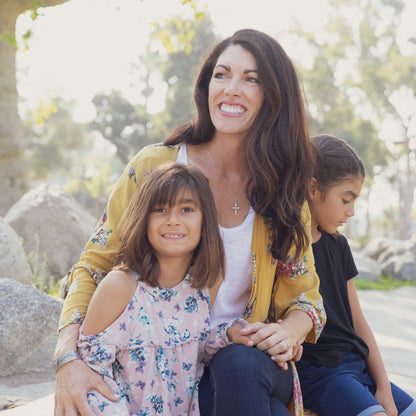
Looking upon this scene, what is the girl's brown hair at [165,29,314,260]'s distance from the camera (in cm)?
253

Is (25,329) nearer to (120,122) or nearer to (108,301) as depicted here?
(108,301)

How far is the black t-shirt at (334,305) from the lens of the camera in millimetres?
2639

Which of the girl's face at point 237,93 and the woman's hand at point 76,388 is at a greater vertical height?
the girl's face at point 237,93

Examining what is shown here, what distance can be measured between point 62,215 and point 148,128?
19.1 metres

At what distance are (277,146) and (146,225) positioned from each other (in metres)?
0.74

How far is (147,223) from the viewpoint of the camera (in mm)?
2271

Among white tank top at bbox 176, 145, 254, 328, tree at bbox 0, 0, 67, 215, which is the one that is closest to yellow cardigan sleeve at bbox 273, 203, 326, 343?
white tank top at bbox 176, 145, 254, 328

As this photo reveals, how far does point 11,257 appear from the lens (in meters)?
4.56

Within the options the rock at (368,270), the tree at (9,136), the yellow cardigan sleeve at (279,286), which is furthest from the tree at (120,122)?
the yellow cardigan sleeve at (279,286)

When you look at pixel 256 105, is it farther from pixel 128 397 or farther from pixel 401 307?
pixel 401 307

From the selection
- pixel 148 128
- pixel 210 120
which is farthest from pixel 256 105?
pixel 148 128

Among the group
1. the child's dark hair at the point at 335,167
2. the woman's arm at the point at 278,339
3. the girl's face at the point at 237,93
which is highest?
the girl's face at the point at 237,93

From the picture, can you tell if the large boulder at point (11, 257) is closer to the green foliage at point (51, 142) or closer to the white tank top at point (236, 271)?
the white tank top at point (236, 271)

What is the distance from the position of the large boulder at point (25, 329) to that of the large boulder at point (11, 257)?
2.36 ft
